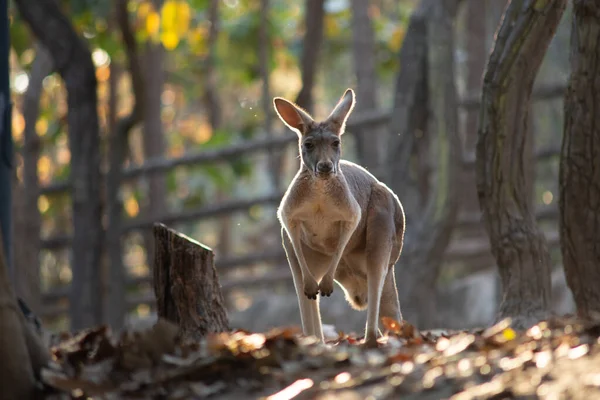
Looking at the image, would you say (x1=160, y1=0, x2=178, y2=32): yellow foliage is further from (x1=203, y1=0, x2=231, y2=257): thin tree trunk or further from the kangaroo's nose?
the kangaroo's nose

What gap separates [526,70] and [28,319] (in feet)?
12.6

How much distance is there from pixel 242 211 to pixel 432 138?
4.75 metres

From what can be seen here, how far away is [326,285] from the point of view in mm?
6520

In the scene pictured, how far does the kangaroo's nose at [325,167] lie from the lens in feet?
20.9

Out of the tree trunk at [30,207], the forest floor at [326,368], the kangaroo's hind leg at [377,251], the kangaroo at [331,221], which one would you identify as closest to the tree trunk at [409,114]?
the tree trunk at [30,207]

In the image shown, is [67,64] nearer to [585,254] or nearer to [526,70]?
[526,70]

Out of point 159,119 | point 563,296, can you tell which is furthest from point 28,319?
point 159,119

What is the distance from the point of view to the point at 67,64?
13273 mm

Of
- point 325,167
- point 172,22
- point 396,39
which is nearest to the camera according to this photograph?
point 325,167

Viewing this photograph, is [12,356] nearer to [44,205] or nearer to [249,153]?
[249,153]

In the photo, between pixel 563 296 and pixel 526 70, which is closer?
pixel 526 70

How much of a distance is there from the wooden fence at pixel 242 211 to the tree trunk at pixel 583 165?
755 cm

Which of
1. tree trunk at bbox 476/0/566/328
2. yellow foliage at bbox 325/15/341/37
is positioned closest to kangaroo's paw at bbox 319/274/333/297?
tree trunk at bbox 476/0/566/328

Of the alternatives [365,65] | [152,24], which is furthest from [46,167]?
[365,65]
